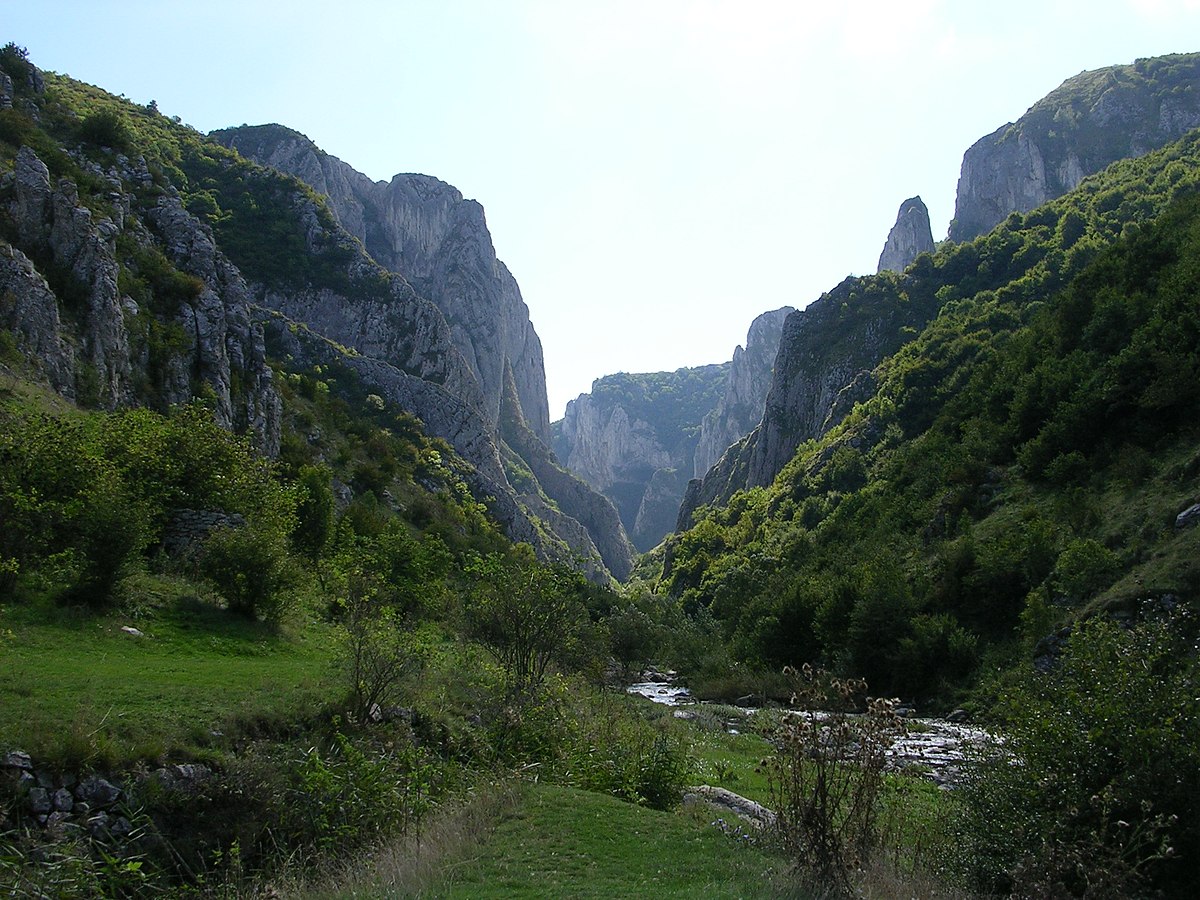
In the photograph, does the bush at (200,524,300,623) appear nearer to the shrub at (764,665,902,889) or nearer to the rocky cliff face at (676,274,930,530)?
the shrub at (764,665,902,889)

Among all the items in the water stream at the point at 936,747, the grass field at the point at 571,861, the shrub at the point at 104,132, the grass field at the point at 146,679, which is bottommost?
the water stream at the point at 936,747

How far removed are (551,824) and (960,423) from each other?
4869 centimetres

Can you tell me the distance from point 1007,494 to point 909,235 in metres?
143

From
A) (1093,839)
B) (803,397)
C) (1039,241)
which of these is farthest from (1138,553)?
(803,397)

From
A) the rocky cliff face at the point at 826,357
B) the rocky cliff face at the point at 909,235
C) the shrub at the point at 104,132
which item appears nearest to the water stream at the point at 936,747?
the shrub at the point at 104,132

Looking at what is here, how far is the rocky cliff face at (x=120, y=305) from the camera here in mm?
27828

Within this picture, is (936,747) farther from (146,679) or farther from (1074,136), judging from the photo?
(1074,136)

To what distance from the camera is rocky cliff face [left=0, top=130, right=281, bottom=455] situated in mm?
27828

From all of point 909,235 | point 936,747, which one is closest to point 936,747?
point 936,747

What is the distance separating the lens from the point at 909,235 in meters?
163

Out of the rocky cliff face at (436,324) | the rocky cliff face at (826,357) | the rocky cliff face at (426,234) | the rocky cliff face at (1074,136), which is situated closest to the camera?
the rocky cliff face at (436,324)

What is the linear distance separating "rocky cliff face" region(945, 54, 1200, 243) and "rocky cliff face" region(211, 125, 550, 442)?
9287 centimetres

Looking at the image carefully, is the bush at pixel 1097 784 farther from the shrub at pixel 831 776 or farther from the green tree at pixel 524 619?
the green tree at pixel 524 619

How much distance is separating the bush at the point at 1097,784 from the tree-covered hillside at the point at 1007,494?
1528 centimetres
